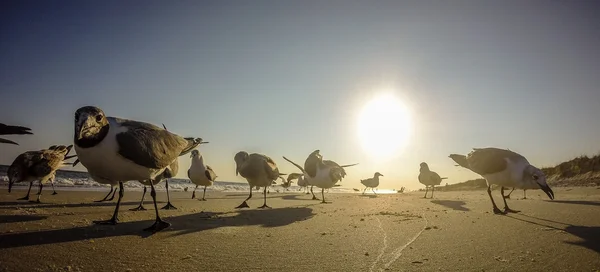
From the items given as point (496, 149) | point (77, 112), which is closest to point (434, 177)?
point (496, 149)

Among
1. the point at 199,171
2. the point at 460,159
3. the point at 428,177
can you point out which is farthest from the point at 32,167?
the point at 428,177

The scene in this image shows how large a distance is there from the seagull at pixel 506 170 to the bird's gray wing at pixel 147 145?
319 inches

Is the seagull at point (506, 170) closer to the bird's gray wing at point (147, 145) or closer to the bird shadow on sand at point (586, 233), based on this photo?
the bird shadow on sand at point (586, 233)

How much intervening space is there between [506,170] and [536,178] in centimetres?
68

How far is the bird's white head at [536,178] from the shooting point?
7.85 meters

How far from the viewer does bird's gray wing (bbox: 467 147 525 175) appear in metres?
8.52

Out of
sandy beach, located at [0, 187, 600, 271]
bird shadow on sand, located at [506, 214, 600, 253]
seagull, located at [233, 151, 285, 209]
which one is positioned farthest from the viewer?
seagull, located at [233, 151, 285, 209]

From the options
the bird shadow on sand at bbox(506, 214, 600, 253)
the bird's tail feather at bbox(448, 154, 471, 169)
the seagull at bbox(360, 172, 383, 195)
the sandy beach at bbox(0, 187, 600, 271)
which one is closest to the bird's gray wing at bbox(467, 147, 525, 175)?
the bird's tail feather at bbox(448, 154, 471, 169)

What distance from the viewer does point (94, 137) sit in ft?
14.2

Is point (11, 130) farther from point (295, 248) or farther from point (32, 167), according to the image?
point (32, 167)

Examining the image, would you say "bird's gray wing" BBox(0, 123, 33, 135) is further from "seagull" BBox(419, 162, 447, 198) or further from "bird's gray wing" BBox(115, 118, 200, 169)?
"seagull" BBox(419, 162, 447, 198)

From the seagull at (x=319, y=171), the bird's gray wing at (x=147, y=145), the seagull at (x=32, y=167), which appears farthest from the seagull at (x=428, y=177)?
the seagull at (x=32, y=167)

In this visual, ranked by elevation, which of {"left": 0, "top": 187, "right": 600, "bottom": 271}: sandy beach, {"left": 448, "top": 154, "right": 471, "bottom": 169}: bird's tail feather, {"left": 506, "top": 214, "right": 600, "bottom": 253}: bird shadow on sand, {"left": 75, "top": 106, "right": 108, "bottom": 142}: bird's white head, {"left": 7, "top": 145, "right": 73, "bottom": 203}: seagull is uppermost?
{"left": 448, "top": 154, "right": 471, "bottom": 169}: bird's tail feather

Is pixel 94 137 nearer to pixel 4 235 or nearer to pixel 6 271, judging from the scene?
pixel 4 235
